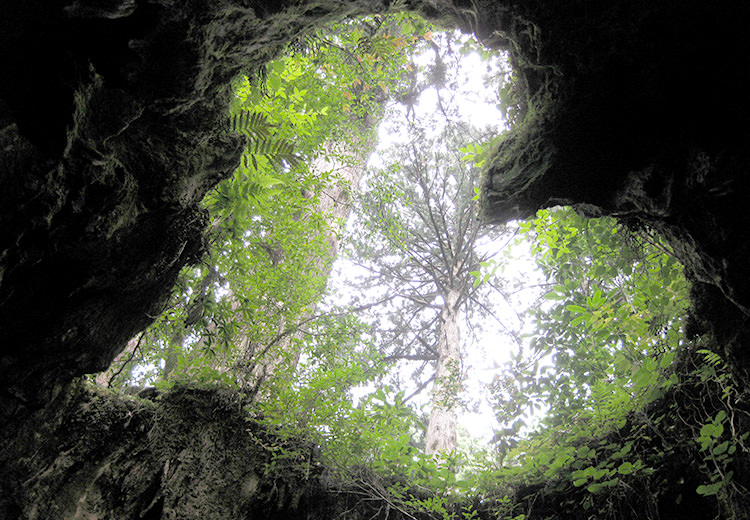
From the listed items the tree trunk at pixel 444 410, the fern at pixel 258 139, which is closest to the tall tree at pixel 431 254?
the tree trunk at pixel 444 410

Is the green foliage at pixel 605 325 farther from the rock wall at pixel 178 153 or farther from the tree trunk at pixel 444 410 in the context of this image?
the tree trunk at pixel 444 410

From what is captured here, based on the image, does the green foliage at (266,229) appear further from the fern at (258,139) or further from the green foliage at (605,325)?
the green foliage at (605,325)

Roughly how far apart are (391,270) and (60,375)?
10.7 m

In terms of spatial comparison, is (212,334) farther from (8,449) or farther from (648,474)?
(648,474)

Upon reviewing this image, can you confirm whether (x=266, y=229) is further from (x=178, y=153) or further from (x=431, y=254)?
(x=431, y=254)

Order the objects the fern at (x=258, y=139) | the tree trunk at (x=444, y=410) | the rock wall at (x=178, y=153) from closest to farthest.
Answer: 1. the rock wall at (x=178, y=153)
2. the fern at (x=258, y=139)
3. the tree trunk at (x=444, y=410)

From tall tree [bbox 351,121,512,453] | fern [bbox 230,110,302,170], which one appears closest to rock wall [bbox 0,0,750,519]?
fern [bbox 230,110,302,170]

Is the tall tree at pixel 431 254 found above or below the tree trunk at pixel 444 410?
above

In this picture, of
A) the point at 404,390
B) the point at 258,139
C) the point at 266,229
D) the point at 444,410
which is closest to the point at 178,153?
the point at 258,139

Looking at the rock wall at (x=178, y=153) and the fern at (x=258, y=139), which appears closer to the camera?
the rock wall at (x=178, y=153)

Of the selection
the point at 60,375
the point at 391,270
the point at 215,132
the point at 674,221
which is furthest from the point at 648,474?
the point at 391,270

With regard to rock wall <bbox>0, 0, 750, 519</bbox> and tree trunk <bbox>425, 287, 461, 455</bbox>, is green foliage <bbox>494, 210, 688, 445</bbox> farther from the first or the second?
tree trunk <bbox>425, 287, 461, 455</bbox>

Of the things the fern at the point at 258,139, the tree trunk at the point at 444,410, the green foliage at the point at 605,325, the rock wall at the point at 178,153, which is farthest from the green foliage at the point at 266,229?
the tree trunk at the point at 444,410

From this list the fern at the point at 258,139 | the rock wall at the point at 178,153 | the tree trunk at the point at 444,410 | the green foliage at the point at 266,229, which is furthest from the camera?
the tree trunk at the point at 444,410
